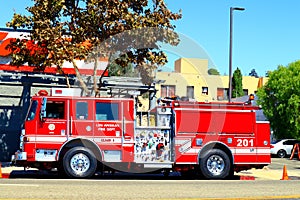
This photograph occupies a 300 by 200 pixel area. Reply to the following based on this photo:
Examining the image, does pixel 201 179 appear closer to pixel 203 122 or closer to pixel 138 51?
pixel 203 122

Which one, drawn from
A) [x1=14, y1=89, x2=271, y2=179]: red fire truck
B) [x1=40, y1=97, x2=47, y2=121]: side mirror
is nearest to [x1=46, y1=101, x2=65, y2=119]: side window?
[x1=14, y1=89, x2=271, y2=179]: red fire truck

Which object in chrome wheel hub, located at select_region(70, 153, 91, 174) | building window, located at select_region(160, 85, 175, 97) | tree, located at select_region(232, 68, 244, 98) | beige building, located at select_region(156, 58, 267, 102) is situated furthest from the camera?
tree, located at select_region(232, 68, 244, 98)

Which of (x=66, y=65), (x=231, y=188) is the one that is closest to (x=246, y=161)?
(x=231, y=188)

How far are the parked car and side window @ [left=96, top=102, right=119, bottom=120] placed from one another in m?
23.4

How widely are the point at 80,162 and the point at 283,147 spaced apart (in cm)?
2452

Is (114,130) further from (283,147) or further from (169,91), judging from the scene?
(283,147)

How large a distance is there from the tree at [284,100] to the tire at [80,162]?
84.8ft

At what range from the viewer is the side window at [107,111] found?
16.6 meters

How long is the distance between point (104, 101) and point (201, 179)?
4341 millimetres

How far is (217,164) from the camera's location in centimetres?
1758

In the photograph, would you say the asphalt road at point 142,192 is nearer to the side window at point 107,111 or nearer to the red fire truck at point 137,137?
the red fire truck at point 137,137

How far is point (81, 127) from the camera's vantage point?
648 inches

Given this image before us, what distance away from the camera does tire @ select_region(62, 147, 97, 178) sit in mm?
16312

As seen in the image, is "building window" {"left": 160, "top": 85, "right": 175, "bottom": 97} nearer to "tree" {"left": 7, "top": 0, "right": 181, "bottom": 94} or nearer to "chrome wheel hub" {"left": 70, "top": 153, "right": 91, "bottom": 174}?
"tree" {"left": 7, "top": 0, "right": 181, "bottom": 94}
